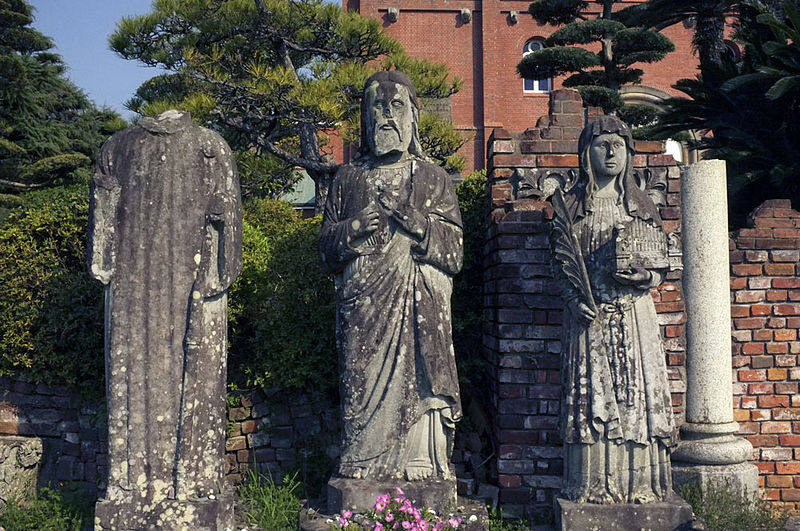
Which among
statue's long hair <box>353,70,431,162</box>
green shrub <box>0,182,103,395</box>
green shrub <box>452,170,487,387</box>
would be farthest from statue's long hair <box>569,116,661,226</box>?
green shrub <box>0,182,103,395</box>

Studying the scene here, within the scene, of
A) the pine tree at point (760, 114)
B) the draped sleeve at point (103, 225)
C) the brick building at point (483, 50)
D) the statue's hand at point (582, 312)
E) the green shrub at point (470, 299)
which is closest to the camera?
the draped sleeve at point (103, 225)

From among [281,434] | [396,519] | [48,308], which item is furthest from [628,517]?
[48,308]

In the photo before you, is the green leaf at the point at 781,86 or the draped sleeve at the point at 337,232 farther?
the green leaf at the point at 781,86

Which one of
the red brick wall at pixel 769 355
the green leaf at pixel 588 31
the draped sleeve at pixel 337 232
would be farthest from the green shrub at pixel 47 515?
the green leaf at pixel 588 31

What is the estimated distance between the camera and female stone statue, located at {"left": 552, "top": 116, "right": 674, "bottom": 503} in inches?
154

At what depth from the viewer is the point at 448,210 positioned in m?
4.02

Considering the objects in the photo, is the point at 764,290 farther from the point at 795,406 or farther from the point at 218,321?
the point at 218,321

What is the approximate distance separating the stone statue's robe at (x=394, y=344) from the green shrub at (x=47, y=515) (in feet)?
6.70

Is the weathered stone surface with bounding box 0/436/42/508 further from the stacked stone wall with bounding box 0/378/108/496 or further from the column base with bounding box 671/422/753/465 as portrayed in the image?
the column base with bounding box 671/422/753/465

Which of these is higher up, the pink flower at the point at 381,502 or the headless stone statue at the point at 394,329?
the headless stone statue at the point at 394,329

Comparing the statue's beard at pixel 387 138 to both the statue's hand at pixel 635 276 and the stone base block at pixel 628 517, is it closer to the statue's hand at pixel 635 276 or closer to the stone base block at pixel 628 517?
the statue's hand at pixel 635 276

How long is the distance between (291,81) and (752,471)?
8.77 m

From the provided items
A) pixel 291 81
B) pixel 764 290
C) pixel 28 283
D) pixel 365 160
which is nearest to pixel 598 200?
pixel 365 160

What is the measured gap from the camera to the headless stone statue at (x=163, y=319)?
381cm
